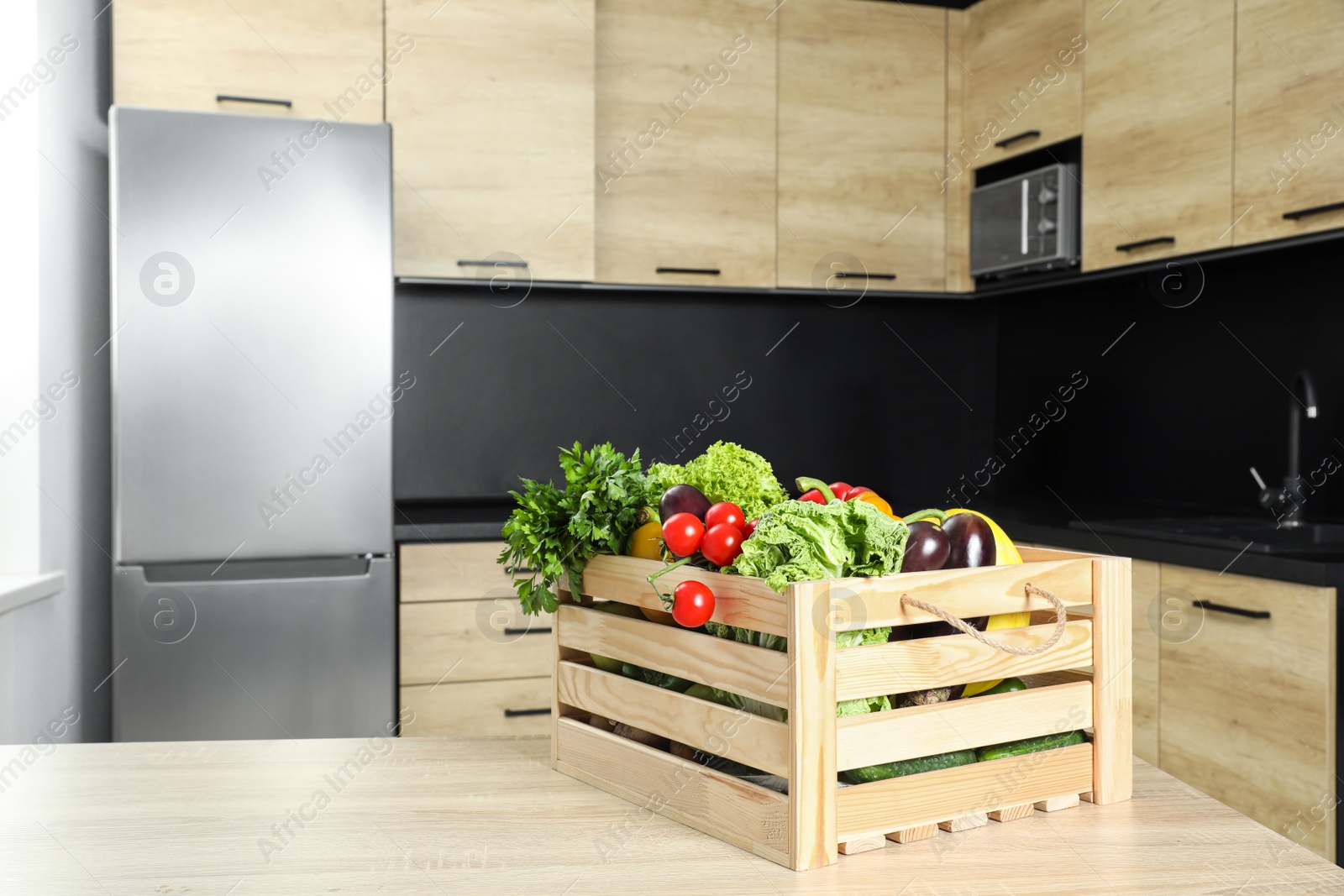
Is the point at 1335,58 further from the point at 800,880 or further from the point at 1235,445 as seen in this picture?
the point at 800,880

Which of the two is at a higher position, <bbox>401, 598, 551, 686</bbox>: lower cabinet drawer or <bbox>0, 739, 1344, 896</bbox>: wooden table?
<bbox>0, 739, 1344, 896</bbox>: wooden table

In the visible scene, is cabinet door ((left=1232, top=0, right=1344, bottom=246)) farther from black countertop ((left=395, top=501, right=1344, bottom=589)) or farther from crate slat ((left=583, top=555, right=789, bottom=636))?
crate slat ((left=583, top=555, right=789, bottom=636))

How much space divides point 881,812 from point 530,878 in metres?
0.25

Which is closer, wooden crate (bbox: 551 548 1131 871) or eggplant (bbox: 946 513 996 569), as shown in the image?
wooden crate (bbox: 551 548 1131 871)

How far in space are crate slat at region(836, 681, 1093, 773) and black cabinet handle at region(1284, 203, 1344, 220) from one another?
1.62 meters

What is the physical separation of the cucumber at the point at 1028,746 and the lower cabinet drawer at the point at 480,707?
5.66 feet

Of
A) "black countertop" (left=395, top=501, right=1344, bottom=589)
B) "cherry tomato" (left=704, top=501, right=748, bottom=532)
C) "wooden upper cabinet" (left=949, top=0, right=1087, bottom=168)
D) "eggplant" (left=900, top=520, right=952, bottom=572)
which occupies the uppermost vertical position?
"wooden upper cabinet" (left=949, top=0, right=1087, bottom=168)

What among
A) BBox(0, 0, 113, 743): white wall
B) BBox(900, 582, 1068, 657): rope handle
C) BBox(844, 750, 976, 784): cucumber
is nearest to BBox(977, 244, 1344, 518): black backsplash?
BBox(900, 582, 1068, 657): rope handle

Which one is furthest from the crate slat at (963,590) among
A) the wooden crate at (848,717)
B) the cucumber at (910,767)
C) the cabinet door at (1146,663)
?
the cabinet door at (1146,663)

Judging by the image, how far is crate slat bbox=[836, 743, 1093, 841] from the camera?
0.75 m

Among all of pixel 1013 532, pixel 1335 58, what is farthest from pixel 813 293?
pixel 1335 58

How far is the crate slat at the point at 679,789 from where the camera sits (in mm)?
737

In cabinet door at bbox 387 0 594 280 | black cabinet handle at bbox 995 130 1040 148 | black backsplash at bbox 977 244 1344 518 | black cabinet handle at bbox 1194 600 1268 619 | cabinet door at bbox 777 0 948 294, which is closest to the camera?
black cabinet handle at bbox 1194 600 1268 619

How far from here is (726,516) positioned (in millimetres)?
812
